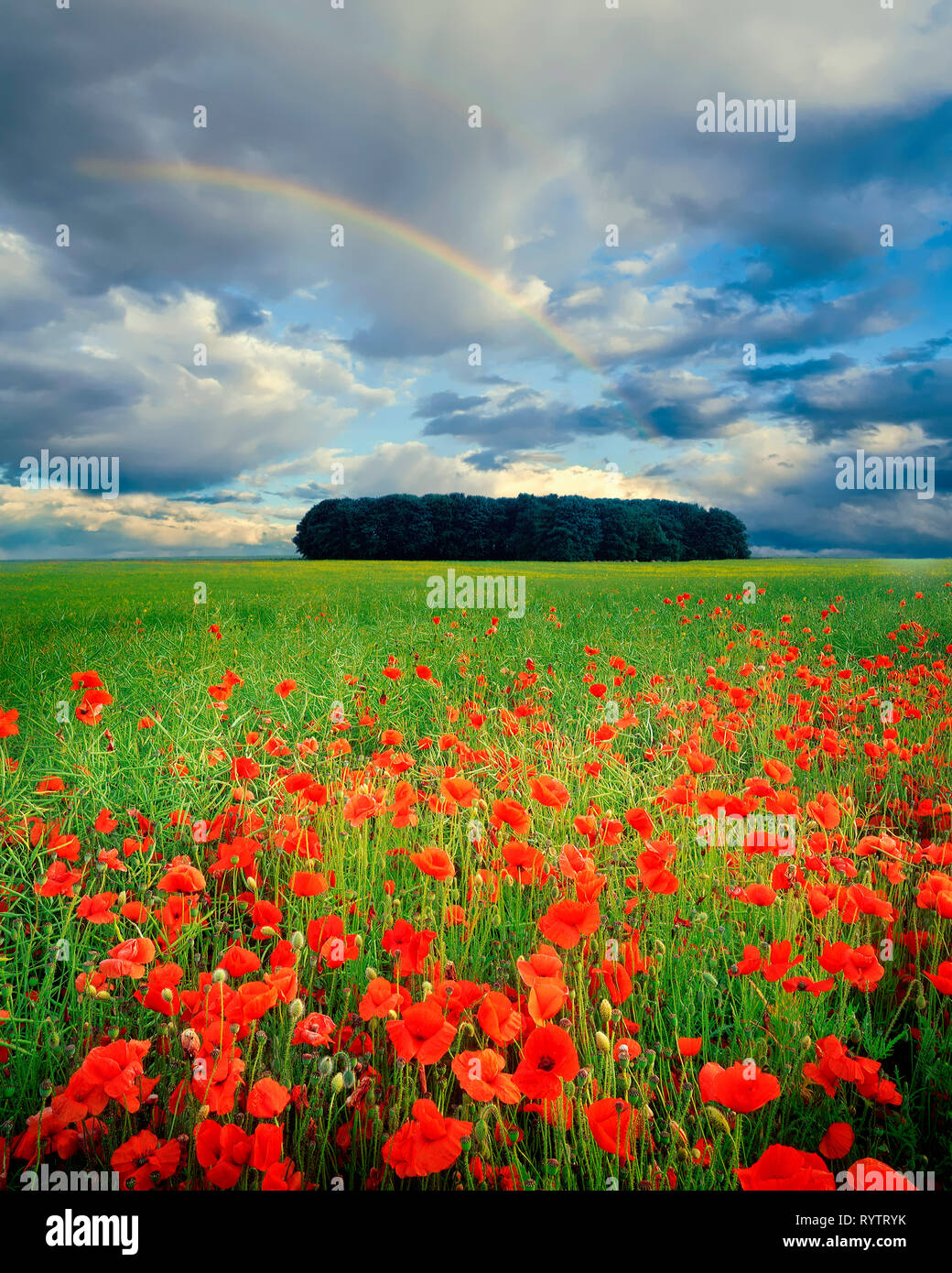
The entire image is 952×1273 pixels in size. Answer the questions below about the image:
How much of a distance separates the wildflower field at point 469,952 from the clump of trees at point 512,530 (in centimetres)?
5462

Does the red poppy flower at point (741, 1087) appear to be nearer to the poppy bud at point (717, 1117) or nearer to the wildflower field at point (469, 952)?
the wildflower field at point (469, 952)

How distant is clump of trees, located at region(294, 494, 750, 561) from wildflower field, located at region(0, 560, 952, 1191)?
54.6 metres

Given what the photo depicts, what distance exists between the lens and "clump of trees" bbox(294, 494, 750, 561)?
196ft

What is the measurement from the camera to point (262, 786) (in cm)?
328

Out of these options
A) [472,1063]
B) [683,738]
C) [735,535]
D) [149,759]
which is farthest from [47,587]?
[735,535]

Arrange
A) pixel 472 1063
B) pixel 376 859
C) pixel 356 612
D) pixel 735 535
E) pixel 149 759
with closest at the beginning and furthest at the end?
pixel 472 1063, pixel 376 859, pixel 149 759, pixel 356 612, pixel 735 535

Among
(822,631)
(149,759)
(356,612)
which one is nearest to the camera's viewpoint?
(149,759)

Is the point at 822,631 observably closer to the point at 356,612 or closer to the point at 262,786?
the point at 356,612

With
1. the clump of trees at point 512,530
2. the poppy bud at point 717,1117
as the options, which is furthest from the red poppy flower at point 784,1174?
the clump of trees at point 512,530

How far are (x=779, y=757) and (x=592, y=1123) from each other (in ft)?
11.1

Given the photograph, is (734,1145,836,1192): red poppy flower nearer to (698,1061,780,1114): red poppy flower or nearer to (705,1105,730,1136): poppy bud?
(698,1061,780,1114): red poppy flower

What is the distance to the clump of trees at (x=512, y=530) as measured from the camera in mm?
59750

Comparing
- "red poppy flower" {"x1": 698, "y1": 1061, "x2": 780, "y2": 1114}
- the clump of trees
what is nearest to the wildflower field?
"red poppy flower" {"x1": 698, "y1": 1061, "x2": 780, "y2": 1114}

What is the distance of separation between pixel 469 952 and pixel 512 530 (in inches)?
2465
